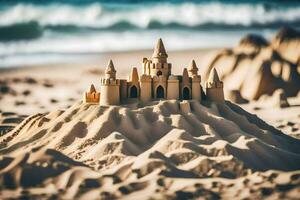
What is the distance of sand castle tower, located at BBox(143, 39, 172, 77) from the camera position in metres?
65.4

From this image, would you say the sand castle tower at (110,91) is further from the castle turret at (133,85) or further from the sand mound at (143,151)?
the castle turret at (133,85)

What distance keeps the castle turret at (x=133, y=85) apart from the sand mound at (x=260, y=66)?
51.2m

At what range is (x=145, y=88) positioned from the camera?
63.6 metres

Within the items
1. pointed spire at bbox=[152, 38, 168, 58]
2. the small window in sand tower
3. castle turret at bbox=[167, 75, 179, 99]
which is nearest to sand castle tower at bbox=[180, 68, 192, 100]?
castle turret at bbox=[167, 75, 179, 99]

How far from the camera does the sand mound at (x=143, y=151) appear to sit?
167ft

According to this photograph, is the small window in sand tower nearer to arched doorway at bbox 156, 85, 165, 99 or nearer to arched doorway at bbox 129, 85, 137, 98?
arched doorway at bbox 129, 85, 137, 98

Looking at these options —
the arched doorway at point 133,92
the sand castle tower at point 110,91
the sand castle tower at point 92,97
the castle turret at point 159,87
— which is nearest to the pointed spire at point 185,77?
the castle turret at point 159,87

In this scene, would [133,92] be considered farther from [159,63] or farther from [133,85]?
[159,63]

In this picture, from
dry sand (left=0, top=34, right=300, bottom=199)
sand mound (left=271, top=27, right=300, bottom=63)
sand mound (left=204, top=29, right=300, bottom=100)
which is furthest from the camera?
sand mound (left=271, top=27, right=300, bottom=63)

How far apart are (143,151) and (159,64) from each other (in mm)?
11580

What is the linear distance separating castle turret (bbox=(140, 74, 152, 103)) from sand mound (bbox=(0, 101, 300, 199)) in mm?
1438

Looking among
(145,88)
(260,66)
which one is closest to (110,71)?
(145,88)

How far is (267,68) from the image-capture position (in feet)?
389

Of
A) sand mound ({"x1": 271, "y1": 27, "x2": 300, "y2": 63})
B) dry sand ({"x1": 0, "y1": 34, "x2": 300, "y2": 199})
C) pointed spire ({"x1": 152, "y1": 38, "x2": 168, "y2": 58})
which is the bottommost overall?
dry sand ({"x1": 0, "y1": 34, "x2": 300, "y2": 199})
